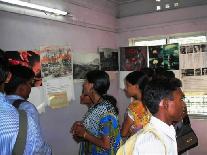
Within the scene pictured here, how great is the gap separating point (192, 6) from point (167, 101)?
315 centimetres

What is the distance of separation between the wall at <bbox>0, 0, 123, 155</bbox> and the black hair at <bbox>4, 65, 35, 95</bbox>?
85 cm

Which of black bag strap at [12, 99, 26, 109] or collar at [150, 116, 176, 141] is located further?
black bag strap at [12, 99, 26, 109]

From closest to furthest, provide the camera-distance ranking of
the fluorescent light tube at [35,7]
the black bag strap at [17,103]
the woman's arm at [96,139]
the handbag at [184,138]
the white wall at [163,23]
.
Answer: the black bag strap at [17,103]
the woman's arm at [96,139]
the handbag at [184,138]
the fluorescent light tube at [35,7]
the white wall at [163,23]

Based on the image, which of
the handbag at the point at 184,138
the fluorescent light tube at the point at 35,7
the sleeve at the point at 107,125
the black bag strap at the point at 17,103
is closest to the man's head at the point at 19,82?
the black bag strap at the point at 17,103

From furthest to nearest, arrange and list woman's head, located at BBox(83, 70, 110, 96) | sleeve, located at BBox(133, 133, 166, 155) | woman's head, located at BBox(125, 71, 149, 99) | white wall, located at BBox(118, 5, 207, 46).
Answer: white wall, located at BBox(118, 5, 207, 46), woman's head, located at BBox(125, 71, 149, 99), woman's head, located at BBox(83, 70, 110, 96), sleeve, located at BBox(133, 133, 166, 155)

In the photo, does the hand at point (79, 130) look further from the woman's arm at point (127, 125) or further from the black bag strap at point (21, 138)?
the black bag strap at point (21, 138)

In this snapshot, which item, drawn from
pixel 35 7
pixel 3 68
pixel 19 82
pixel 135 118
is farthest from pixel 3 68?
pixel 35 7

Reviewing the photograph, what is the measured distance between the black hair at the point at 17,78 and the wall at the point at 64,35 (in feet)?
2.79

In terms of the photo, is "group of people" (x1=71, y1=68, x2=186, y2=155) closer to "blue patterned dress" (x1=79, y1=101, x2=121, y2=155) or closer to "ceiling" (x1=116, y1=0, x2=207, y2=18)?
"blue patterned dress" (x1=79, y1=101, x2=121, y2=155)

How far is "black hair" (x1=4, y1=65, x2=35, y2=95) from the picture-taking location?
2.06 meters

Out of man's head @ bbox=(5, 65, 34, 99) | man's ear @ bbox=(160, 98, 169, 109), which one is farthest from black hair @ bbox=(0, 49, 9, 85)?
man's head @ bbox=(5, 65, 34, 99)

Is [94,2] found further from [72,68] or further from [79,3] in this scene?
[72,68]

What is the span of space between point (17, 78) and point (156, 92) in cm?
115

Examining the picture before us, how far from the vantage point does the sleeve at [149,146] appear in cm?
118
